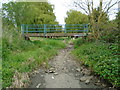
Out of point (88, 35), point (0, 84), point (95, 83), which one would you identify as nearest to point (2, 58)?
point (0, 84)

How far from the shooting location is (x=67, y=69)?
15.3 feet

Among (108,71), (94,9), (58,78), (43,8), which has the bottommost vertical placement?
(58,78)

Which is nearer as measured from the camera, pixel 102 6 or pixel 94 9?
pixel 102 6

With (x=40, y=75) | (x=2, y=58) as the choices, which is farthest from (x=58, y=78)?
(x=2, y=58)

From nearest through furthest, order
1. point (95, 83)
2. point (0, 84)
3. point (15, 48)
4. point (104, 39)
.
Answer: point (0, 84), point (95, 83), point (15, 48), point (104, 39)

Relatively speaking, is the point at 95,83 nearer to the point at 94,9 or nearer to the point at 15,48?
the point at 15,48

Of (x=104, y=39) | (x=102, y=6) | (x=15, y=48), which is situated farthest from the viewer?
(x=102, y=6)

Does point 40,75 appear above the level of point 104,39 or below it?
below

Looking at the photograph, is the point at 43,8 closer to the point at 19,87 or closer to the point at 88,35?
the point at 88,35

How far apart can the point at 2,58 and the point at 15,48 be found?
181 centimetres

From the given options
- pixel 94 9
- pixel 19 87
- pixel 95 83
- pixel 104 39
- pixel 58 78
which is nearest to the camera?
pixel 19 87

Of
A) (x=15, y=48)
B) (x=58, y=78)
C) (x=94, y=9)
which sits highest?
(x=94, y=9)

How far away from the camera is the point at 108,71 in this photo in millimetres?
2926

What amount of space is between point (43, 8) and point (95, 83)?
16.2 meters
